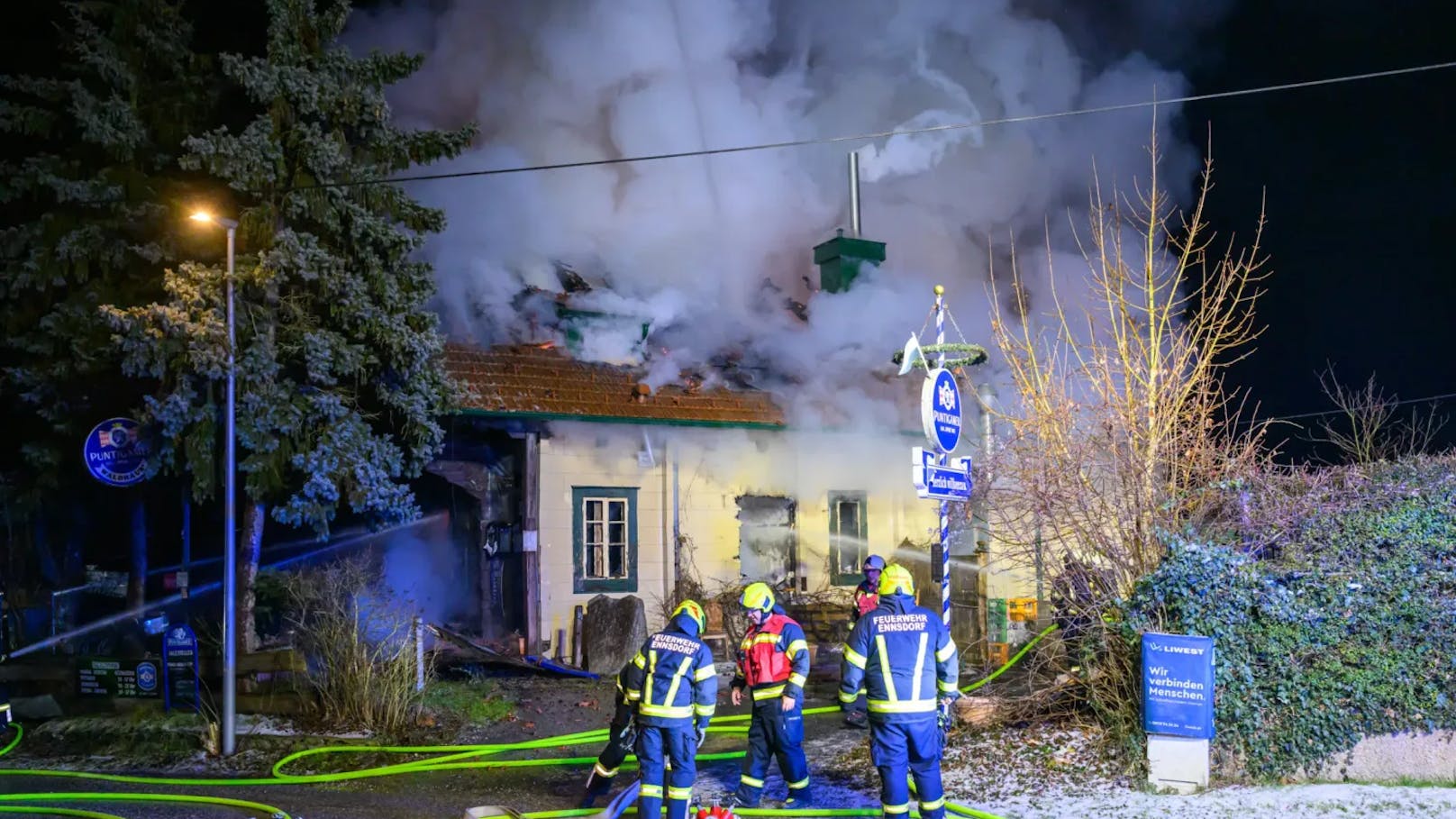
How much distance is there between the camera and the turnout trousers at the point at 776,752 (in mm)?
7977

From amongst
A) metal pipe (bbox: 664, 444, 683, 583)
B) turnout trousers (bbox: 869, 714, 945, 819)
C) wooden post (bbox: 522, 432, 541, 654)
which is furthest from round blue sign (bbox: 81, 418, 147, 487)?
turnout trousers (bbox: 869, 714, 945, 819)

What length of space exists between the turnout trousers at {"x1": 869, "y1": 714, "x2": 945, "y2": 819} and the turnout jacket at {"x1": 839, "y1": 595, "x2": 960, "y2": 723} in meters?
0.08

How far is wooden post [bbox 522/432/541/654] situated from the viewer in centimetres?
1491

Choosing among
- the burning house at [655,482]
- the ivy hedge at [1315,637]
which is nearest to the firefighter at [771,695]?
the ivy hedge at [1315,637]

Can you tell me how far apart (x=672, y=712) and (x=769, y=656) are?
1.40m

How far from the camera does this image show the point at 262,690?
39.3 feet

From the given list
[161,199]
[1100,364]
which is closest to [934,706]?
[1100,364]

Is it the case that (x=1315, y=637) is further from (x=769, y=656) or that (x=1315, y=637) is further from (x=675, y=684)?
(x=675, y=684)

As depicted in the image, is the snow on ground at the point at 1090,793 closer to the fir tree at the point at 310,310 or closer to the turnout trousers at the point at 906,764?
the turnout trousers at the point at 906,764

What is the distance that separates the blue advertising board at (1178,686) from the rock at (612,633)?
7785mm

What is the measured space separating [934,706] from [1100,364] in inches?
170

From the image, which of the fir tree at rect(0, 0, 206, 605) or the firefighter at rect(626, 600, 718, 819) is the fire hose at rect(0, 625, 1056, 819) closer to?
the firefighter at rect(626, 600, 718, 819)

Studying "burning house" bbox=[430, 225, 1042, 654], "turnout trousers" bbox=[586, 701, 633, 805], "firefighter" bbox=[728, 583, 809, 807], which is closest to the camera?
"turnout trousers" bbox=[586, 701, 633, 805]

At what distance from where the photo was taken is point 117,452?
41.2ft
